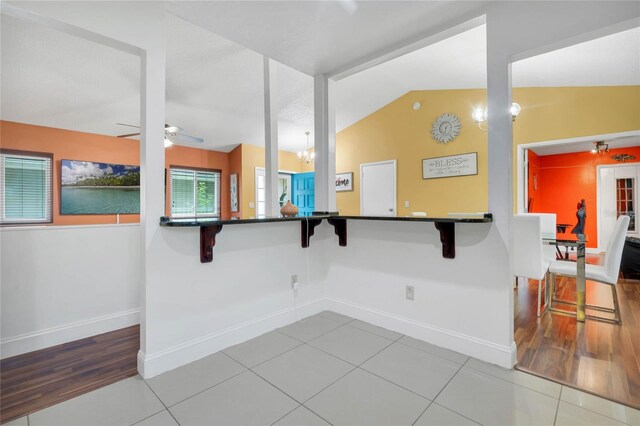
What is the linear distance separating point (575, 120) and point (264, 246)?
4840mm

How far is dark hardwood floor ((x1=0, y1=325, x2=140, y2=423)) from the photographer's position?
5.34 ft

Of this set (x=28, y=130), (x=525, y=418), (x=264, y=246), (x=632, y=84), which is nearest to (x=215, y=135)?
(x=28, y=130)

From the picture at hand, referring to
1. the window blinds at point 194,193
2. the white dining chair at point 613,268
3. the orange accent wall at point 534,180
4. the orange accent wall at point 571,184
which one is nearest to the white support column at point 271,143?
the white dining chair at point 613,268

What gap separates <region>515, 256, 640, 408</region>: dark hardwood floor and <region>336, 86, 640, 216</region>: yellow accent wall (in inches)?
90.4

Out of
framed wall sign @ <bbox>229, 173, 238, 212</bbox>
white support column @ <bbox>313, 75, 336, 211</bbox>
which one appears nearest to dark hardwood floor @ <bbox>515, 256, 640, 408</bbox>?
white support column @ <bbox>313, 75, 336, 211</bbox>

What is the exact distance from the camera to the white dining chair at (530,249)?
2832 millimetres

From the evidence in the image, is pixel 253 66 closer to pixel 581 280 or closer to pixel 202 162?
pixel 202 162

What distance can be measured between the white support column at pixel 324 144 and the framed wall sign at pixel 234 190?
Answer: 12.8ft

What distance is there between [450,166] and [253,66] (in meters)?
3.49

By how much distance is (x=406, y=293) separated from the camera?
95.0 inches

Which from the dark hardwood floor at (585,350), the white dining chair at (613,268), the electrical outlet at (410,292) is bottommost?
the dark hardwood floor at (585,350)

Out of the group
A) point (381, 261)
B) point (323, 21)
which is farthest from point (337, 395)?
point (323, 21)

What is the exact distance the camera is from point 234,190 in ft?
21.4

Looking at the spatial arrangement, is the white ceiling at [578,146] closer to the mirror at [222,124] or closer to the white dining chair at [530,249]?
the white dining chair at [530,249]
